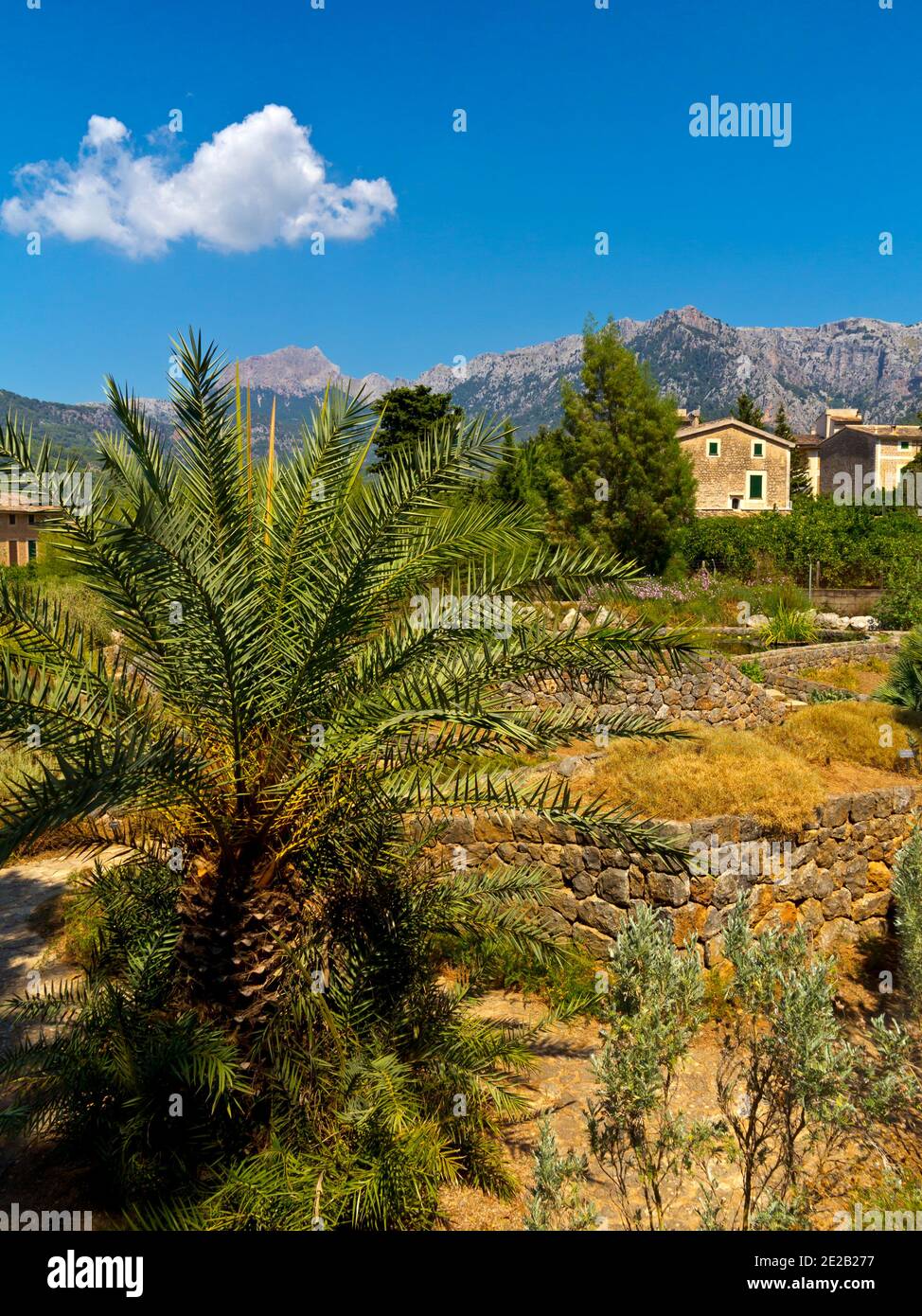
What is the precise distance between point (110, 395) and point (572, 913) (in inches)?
195

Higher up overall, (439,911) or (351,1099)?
(439,911)

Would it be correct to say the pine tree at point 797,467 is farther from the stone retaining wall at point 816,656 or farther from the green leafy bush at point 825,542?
the stone retaining wall at point 816,656

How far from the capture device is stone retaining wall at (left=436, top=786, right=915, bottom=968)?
592 centimetres

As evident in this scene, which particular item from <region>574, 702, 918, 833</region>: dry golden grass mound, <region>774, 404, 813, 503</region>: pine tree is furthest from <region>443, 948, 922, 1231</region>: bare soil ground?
<region>774, 404, 813, 503</region>: pine tree

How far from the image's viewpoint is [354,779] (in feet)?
12.0

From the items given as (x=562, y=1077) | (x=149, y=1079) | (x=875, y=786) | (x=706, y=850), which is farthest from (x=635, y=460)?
(x=149, y=1079)

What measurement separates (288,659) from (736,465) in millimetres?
42624

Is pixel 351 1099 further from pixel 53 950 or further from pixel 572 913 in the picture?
pixel 53 950

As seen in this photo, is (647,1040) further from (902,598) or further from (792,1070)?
(902,598)

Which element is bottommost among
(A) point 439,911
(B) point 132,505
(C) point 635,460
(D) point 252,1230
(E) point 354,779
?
(D) point 252,1230

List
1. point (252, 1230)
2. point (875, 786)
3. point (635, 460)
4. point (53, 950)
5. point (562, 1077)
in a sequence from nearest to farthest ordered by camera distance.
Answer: point (252, 1230) < point (562, 1077) < point (53, 950) < point (875, 786) < point (635, 460)

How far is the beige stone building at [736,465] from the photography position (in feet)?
137

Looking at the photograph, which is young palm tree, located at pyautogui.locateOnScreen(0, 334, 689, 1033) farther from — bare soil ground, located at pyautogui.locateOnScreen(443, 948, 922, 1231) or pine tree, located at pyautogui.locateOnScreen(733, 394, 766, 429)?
pine tree, located at pyautogui.locateOnScreen(733, 394, 766, 429)

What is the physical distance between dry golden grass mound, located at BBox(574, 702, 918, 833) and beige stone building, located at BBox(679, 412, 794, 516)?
34.4 metres
